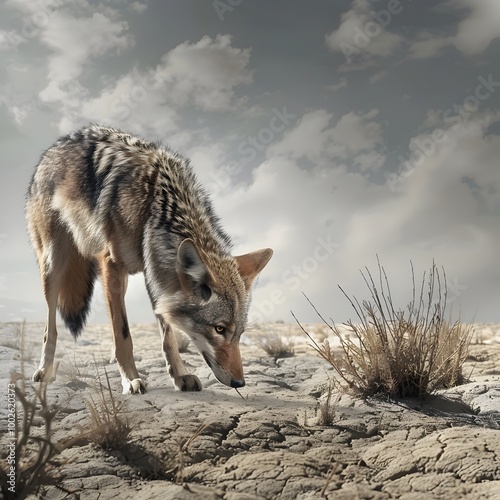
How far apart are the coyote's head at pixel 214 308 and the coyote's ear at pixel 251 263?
154mm

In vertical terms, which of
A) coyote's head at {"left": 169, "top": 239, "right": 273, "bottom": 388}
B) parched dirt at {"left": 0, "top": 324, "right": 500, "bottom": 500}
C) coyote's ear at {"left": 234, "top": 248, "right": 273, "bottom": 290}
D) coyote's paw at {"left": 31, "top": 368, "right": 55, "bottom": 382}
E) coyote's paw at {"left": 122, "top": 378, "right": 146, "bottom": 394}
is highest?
coyote's ear at {"left": 234, "top": 248, "right": 273, "bottom": 290}

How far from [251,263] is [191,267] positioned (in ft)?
1.94

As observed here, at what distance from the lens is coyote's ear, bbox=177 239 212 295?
181 inches

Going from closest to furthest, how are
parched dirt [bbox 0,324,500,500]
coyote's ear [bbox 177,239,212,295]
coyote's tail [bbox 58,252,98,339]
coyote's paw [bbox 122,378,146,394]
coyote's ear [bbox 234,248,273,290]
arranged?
1. parched dirt [bbox 0,324,500,500]
2. coyote's ear [bbox 177,239,212,295]
3. coyote's ear [bbox 234,248,273,290]
4. coyote's paw [bbox 122,378,146,394]
5. coyote's tail [bbox 58,252,98,339]

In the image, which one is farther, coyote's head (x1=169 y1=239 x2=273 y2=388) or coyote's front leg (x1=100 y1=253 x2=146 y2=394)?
Result: coyote's front leg (x1=100 y1=253 x2=146 y2=394)

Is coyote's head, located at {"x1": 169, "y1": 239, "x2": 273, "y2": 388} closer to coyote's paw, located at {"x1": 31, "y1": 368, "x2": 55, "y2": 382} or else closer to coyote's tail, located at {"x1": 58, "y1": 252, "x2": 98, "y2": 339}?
coyote's paw, located at {"x1": 31, "y1": 368, "x2": 55, "y2": 382}

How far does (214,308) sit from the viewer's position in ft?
15.4

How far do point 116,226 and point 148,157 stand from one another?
2.54 ft

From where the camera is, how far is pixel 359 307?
5.27 metres

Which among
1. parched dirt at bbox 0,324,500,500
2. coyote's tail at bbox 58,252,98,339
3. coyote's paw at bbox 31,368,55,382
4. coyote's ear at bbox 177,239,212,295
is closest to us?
parched dirt at bbox 0,324,500,500

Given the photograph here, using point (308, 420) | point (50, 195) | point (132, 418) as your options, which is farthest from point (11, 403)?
point (50, 195)

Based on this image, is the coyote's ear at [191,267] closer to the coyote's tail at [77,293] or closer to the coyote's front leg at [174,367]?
the coyote's front leg at [174,367]

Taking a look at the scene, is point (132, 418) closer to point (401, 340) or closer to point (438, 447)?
point (438, 447)

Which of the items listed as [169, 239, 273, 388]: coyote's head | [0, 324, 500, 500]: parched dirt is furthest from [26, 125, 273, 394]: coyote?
[0, 324, 500, 500]: parched dirt
